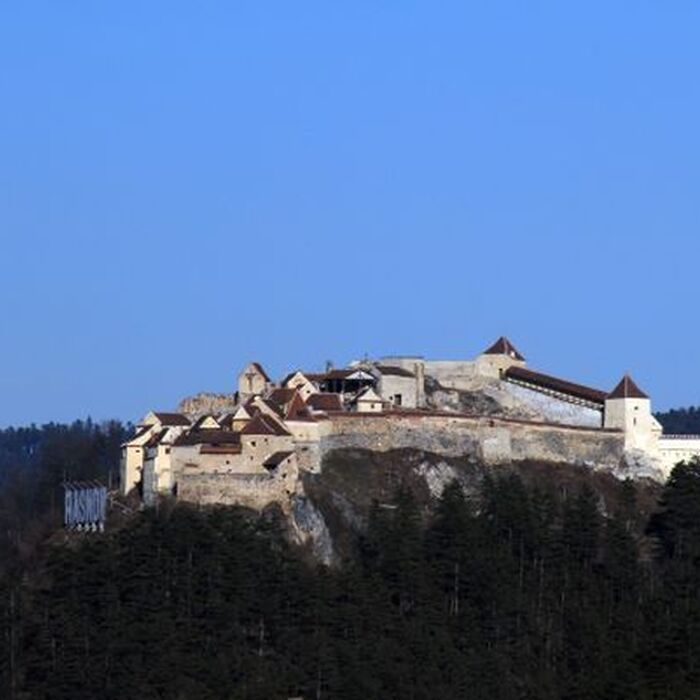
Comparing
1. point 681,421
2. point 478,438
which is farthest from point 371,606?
point 681,421

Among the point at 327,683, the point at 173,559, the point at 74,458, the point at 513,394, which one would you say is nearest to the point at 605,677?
the point at 327,683

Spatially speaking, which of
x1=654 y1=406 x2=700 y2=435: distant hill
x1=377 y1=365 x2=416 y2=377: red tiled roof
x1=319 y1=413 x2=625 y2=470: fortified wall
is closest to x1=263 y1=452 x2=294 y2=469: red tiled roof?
x1=319 y1=413 x2=625 y2=470: fortified wall

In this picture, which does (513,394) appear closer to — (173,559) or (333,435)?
(333,435)

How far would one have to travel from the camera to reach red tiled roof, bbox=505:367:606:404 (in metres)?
109

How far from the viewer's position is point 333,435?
101m

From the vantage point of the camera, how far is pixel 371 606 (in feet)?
307

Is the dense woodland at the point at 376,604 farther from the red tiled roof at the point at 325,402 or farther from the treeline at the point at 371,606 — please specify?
the red tiled roof at the point at 325,402

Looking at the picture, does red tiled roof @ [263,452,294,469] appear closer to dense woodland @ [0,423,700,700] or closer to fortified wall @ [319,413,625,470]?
dense woodland @ [0,423,700,700]

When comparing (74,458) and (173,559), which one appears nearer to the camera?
(173,559)

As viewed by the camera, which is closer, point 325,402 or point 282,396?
point 325,402

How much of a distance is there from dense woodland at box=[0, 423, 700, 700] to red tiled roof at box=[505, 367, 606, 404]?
583 centimetres

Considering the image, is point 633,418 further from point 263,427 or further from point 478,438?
point 263,427

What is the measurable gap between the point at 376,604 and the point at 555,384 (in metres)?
17.6

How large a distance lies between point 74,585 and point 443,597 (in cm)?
1100
